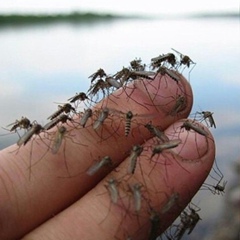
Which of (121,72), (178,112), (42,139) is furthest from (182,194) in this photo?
(121,72)

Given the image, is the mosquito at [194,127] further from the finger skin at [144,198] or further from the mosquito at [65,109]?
the mosquito at [65,109]

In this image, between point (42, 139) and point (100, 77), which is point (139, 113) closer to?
point (42, 139)

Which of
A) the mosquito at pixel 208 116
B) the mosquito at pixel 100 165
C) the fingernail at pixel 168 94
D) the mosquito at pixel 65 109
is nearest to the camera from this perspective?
the mosquito at pixel 100 165

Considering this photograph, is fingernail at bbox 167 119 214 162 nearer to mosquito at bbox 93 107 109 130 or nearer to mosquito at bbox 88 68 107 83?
mosquito at bbox 93 107 109 130

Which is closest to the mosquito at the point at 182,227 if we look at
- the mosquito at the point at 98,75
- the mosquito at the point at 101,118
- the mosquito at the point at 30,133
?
the mosquito at the point at 101,118

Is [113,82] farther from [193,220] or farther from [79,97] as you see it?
[193,220]

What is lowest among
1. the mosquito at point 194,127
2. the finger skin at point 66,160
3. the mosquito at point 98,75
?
the finger skin at point 66,160

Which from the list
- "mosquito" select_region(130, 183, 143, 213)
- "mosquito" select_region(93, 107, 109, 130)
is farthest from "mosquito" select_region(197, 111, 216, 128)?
"mosquito" select_region(130, 183, 143, 213)
